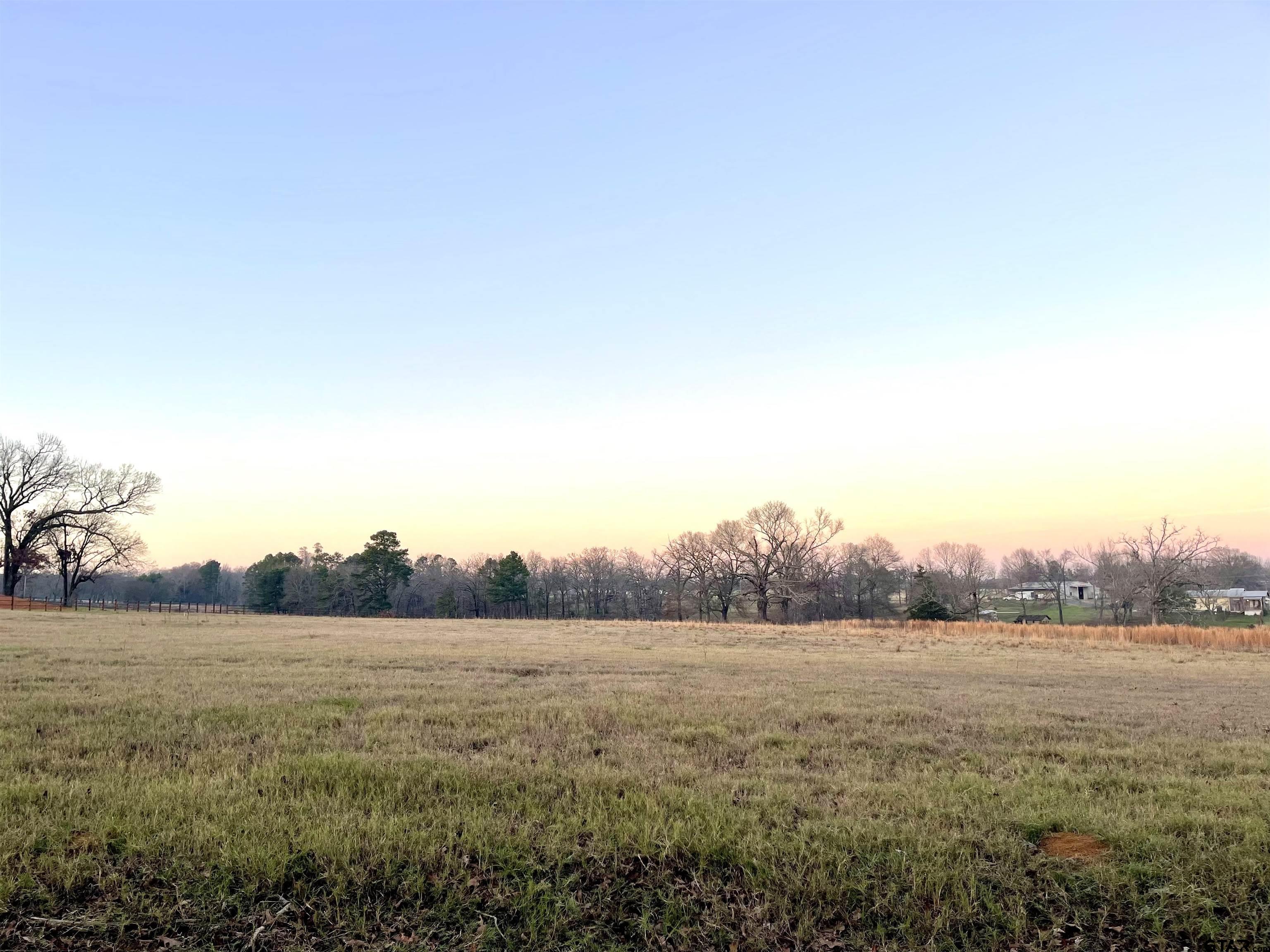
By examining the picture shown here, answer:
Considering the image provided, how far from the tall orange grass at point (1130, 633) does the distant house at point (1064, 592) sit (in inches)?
4075

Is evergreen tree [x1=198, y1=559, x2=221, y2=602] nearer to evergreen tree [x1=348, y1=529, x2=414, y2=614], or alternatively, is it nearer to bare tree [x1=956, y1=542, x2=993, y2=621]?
evergreen tree [x1=348, y1=529, x2=414, y2=614]

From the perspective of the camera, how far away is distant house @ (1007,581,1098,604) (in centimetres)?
14288

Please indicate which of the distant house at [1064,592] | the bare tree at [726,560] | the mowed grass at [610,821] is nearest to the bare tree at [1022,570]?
the distant house at [1064,592]

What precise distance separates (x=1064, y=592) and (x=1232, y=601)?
25.4 metres

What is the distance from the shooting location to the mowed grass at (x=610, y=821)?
14.6 feet

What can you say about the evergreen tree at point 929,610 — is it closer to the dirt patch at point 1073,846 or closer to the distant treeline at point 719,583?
the distant treeline at point 719,583

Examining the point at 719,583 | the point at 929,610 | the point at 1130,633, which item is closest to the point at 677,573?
the point at 719,583

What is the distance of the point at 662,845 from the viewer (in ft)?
17.1

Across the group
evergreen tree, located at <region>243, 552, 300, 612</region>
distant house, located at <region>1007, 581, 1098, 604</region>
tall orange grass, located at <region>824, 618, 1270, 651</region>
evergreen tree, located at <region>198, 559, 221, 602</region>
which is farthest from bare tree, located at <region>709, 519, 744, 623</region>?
evergreen tree, located at <region>198, 559, 221, 602</region>

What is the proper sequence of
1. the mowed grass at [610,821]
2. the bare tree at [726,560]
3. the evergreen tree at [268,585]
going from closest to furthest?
the mowed grass at [610,821] < the bare tree at [726,560] < the evergreen tree at [268,585]

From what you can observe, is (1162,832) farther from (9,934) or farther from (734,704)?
(9,934)

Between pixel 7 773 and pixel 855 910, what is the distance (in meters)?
7.16

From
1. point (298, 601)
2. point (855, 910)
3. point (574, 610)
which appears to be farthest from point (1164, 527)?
point (298, 601)

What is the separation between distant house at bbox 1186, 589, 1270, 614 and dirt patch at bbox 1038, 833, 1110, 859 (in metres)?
121
